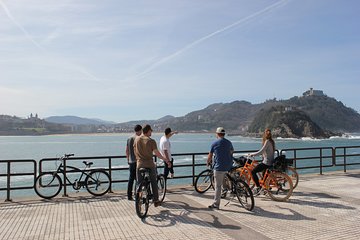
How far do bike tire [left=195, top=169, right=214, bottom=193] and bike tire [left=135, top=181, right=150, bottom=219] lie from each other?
2637 mm

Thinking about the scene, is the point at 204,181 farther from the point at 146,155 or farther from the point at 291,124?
the point at 291,124

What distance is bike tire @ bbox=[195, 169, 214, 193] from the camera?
9.71 m

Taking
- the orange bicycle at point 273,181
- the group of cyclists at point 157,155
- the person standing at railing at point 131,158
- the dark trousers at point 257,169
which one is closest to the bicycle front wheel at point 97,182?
the person standing at railing at point 131,158

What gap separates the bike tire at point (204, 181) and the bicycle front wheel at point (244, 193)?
69.0 inches

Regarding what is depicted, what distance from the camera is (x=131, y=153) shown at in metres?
8.73

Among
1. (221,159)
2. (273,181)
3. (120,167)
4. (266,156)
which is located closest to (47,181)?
(120,167)

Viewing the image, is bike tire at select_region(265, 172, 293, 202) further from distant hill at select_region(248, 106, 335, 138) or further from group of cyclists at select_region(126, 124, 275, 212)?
distant hill at select_region(248, 106, 335, 138)

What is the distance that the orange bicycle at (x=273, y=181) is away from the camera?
8.79 m

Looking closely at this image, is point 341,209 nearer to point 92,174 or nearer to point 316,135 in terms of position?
point 92,174

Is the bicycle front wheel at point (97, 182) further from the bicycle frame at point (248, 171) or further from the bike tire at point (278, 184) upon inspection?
the bike tire at point (278, 184)

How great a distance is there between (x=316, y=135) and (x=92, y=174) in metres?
159

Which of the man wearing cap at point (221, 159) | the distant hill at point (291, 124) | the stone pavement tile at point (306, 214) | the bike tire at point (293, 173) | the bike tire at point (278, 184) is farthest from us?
the distant hill at point (291, 124)

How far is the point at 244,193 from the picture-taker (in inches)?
309

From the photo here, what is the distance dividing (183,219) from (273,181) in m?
3.11
